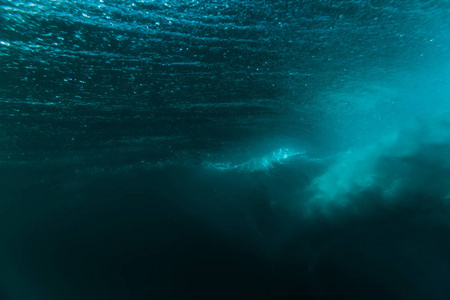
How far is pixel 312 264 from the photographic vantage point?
1513cm

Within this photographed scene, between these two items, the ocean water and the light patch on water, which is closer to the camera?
the ocean water

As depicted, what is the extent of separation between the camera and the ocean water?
5641 millimetres

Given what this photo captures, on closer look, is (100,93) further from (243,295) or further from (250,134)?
(243,295)

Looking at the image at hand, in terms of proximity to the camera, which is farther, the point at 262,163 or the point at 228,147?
the point at 262,163

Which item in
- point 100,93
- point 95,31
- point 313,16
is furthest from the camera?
point 100,93

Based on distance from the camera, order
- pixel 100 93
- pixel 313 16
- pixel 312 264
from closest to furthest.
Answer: pixel 313 16, pixel 100 93, pixel 312 264

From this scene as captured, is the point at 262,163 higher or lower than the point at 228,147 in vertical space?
lower

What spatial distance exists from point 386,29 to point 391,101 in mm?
8685

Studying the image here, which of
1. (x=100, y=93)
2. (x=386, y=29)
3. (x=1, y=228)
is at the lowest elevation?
(x=1, y=228)

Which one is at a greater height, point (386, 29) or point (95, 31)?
point (386, 29)

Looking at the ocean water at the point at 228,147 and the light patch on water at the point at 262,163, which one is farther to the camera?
the light patch on water at the point at 262,163

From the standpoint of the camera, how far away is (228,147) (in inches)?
629

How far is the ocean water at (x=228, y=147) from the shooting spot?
564 cm

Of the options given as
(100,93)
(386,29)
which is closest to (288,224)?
(386,29)
